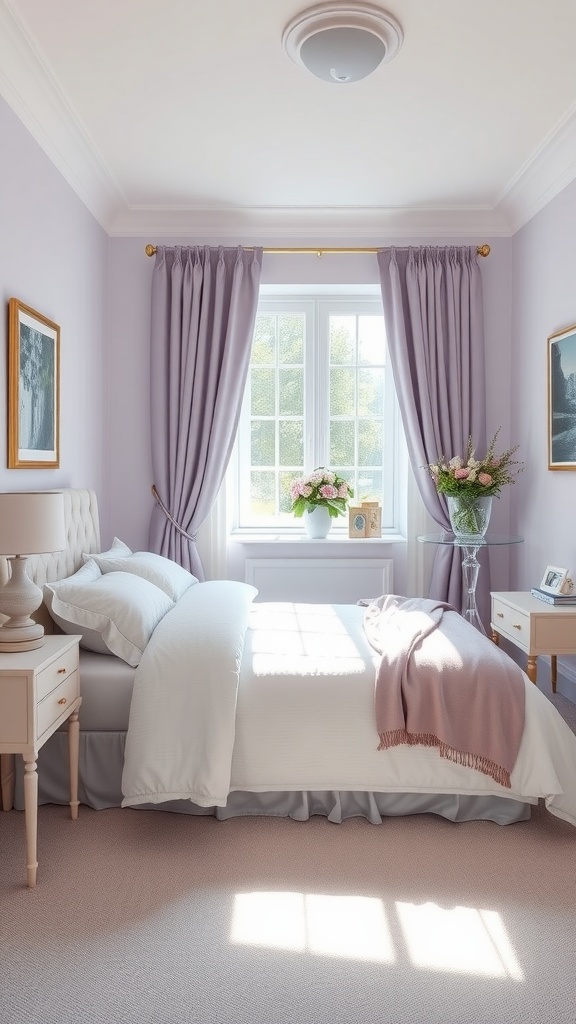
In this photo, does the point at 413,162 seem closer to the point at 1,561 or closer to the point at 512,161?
the point at 512,161

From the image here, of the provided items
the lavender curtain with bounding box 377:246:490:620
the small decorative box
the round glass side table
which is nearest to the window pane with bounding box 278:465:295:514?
the small decorative box

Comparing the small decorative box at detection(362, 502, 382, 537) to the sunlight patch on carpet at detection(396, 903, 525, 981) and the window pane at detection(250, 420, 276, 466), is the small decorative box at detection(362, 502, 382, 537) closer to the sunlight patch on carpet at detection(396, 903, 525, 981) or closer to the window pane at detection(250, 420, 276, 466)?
the window pane at detection(250, 420, 276, 466)

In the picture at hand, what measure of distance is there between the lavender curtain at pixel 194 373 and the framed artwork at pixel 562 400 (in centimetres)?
191

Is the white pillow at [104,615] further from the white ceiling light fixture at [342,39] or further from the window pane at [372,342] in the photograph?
the window pane at [372,342]

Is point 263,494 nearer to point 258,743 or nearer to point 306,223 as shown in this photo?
point 306,223

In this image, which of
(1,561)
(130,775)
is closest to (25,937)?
(130,775)

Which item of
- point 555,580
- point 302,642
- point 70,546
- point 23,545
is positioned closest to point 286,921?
point 302,642

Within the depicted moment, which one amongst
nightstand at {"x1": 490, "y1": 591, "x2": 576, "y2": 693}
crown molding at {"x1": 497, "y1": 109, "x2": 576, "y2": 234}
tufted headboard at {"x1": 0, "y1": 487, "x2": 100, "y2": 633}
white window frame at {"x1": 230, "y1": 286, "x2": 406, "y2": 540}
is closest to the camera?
tufted headboard at {"x1": 0, "y1": 487, "x2": 100, "y2": 633}

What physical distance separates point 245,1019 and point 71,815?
1.21m

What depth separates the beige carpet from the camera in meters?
1.76

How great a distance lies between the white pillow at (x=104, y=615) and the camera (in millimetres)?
2801

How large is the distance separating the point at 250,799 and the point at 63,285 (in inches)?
107

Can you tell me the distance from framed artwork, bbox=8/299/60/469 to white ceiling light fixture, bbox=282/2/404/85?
1533mm

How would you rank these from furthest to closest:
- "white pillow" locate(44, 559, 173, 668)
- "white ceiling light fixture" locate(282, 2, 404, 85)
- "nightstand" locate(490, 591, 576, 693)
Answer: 1. "nightstand" locate(490, 591, 576, 693)
2. "white pillow" locate(44, 559, 173, 668)
3. "white ceiling light fixture" locate(282, 2, 404, 85)
